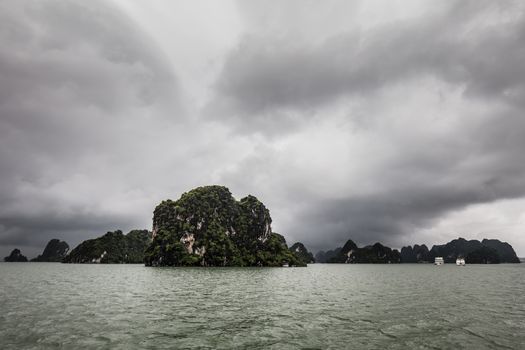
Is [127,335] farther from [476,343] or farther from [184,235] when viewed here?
[184,235]

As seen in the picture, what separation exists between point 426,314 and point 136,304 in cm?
2759

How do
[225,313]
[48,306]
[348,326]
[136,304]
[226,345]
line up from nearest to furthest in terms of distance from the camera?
[226,345] < [348,326] < [225,313] < [48,306] < [136,304]

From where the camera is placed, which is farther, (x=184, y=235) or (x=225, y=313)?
(x=184, y=235)

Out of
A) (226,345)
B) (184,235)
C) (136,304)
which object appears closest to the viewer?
(226,345)

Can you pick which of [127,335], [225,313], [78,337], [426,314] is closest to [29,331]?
[78,337]

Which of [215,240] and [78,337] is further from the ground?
[215,240]

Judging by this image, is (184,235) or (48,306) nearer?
(48,306)

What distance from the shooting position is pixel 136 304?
2970 centimetres

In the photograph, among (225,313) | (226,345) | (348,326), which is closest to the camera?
(226,345)

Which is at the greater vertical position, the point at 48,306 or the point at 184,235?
the point at 184,235

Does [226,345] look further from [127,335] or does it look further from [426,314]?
[426,314]

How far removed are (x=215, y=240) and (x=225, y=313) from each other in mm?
175556

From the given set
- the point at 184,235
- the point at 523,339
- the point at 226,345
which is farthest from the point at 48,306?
the point at 184,235

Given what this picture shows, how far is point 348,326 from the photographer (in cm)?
2003
